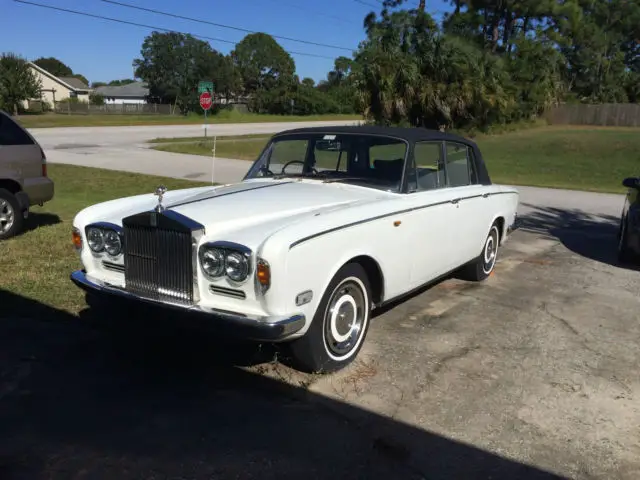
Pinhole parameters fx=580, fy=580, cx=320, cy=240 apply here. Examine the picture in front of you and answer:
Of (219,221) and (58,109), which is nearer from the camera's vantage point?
(219,221)

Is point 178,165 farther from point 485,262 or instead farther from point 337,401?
point 337,401

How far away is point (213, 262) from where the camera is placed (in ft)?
11.4

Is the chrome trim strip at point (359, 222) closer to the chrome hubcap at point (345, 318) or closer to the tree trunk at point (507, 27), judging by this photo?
the chrome hubcap at point (345, 318)

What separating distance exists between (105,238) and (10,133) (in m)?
4.57

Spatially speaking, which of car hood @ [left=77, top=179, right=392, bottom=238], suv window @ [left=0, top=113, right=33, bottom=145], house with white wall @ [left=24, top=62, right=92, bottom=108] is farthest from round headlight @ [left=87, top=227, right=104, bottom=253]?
house with white wall @ [left=24, top=62, right=92, bottom=108]

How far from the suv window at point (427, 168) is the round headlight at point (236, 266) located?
1.97 metres

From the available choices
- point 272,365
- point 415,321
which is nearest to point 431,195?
point 415,321

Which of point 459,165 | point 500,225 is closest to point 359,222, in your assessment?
point 459,165

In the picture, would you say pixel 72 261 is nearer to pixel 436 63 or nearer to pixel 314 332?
pixel 314 332

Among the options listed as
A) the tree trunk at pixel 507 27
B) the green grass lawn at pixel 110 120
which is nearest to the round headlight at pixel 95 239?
the tree trunk at pixel 507 27

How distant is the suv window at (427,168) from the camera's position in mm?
4957

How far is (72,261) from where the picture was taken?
6395 mm

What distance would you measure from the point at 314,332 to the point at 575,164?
68.1ft

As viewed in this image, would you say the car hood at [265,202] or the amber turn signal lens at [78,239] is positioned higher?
the car hood at [265,202]
